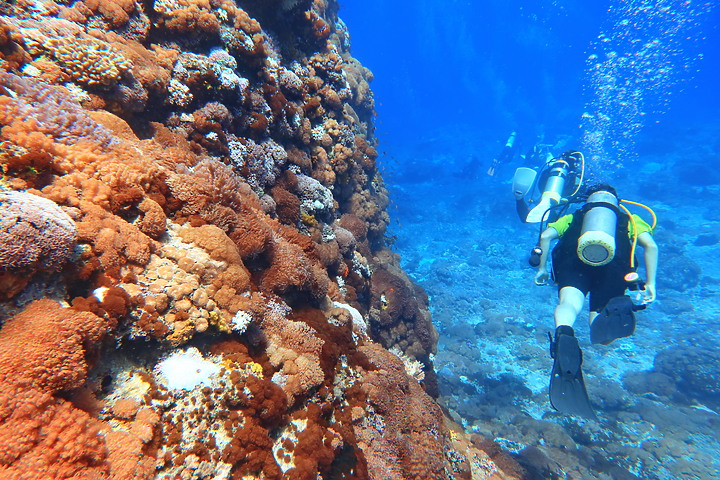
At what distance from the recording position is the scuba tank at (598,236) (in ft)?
18.0

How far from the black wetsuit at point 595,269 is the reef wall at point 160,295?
3.64 meters

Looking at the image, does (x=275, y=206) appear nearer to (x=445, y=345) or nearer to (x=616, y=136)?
(x=445, y=345)

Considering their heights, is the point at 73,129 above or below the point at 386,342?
below

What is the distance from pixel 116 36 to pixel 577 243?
8212 mm

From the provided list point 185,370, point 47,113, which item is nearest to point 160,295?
point 185,370

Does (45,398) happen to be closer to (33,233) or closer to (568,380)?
(33,233)

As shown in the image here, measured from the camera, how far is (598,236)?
5.52m

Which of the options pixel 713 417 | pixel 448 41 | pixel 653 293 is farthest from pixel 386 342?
pixel 448 41

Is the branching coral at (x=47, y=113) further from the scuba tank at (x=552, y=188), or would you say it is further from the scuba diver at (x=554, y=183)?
the scuba tank at (x=552, y=188)

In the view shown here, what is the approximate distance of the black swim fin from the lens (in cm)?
556

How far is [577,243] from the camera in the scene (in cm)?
597

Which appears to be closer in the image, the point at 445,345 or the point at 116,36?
the point at 116,36

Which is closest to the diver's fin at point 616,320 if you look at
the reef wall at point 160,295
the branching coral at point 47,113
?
the reef wall at point 160,295

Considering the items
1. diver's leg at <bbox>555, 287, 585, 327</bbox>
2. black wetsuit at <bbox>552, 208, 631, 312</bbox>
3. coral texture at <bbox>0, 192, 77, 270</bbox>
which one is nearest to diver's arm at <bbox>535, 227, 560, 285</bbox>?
black wetsuit at <bbox>552, 208, 631, 312</bbox>
